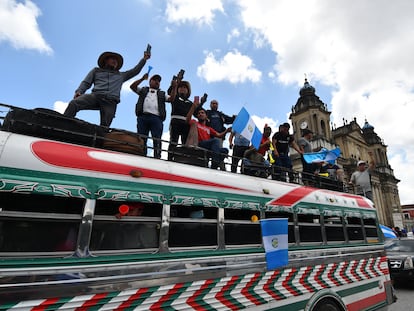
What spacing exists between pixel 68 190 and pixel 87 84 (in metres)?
2.35

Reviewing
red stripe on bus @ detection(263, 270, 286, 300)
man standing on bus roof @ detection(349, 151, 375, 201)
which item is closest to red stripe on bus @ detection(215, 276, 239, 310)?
red stripe on bus @ detection(263, 270, 286, 300)

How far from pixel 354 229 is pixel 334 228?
0.90m

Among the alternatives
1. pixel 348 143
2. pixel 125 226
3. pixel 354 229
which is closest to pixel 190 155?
pixel 125 226

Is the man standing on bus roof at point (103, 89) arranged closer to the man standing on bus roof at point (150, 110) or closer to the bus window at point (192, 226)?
the man standing on bus roof at point (150, 110)

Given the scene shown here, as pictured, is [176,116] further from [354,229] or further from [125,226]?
[354,229]

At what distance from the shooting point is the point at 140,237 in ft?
9.32

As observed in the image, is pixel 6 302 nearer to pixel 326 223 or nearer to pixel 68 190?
pixel 68 190

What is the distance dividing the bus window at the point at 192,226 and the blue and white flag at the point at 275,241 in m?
0.90

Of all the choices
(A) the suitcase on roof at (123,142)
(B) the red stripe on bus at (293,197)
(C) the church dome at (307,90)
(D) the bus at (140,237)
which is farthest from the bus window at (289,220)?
(C) the church dome at (307,90)

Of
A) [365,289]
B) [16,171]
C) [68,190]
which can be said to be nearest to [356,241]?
[365,289]

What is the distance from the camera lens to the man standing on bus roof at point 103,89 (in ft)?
13.2

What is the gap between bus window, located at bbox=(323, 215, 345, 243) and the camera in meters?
5.06

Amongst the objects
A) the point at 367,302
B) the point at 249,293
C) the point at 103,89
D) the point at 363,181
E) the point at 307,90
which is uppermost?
the point at 307,90

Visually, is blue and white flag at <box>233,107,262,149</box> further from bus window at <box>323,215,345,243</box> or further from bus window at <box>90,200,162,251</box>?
bus window at <box>90,200,162,251</box>
